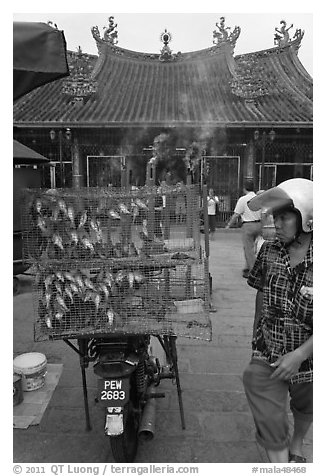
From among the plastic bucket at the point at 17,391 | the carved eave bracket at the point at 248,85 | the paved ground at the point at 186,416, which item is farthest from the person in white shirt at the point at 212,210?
the plastic bucket at the point at 17,391

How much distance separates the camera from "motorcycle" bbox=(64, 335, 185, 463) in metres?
2.38

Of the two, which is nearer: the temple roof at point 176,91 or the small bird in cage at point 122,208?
the small bird in cage at point 122,208

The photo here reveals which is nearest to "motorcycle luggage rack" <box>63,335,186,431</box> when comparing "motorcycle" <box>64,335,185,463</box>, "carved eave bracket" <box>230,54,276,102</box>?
"motorcycle" <box>64,335,185,463</box>

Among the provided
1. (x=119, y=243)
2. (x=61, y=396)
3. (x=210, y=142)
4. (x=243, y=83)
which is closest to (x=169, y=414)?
(x=61, y=396)

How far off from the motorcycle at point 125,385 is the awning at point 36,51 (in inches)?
63.3

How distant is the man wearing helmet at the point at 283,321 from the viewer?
6.61ft

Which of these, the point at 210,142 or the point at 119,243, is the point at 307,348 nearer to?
the point at 119,243

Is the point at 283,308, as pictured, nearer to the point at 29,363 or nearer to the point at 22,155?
the point at 22,155

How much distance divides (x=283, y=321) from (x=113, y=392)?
1105 millimetres

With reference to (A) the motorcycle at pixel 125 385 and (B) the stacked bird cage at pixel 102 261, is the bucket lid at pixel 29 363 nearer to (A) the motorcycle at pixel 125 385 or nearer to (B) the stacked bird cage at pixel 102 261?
(A) the motorcycle at pixel 125 385

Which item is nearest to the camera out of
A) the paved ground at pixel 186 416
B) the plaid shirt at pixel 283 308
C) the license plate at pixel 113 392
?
the plaid shirt at pixel 283 308

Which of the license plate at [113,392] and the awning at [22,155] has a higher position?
the awning at [22,155]

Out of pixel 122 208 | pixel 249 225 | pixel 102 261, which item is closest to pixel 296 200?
pixel 122 208

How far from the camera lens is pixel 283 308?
2.09 m
